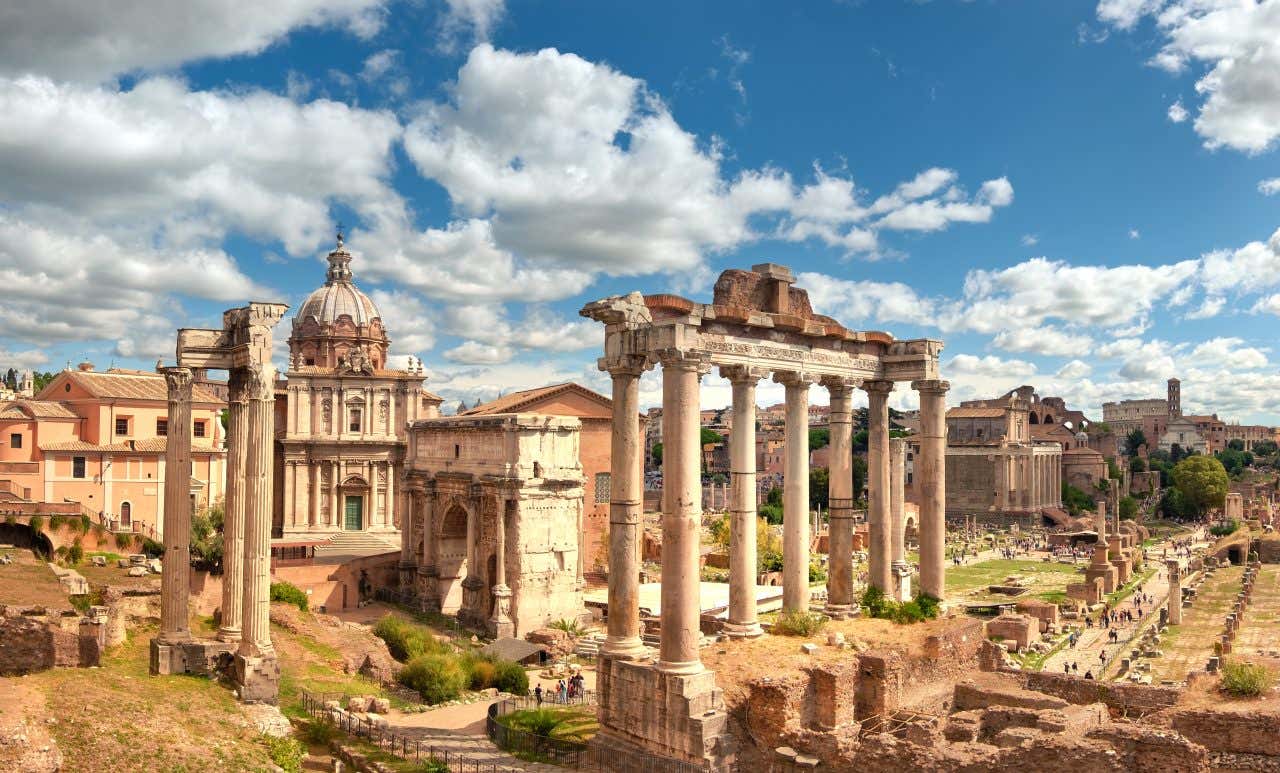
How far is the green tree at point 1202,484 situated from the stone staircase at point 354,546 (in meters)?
84.0

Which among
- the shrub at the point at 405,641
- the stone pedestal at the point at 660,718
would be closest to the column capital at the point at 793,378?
the stone pedestal at the point at 660,718

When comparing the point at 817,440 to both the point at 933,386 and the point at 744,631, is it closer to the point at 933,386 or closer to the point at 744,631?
the point at 933,386

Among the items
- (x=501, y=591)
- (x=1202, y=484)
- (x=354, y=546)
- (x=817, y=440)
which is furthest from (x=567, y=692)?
(x=817, y=440)

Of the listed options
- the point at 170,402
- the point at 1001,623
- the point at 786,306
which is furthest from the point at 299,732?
the point at 1001,623

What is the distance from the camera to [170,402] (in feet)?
63.2

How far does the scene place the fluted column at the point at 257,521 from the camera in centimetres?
1809

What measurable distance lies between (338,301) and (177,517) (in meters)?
33.9

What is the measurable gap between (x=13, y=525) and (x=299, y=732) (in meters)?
18.7

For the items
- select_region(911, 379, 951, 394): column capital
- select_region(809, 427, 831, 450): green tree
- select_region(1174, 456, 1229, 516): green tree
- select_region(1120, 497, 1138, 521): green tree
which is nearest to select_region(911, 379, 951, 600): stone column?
select_region(911, 379, 951, 394): column capital

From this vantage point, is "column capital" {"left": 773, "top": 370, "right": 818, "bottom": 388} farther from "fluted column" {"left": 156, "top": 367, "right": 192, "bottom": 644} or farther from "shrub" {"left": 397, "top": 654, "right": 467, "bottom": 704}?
"shrub" {"left": 397, "top": 654, "right": 467, "bottom": 704}

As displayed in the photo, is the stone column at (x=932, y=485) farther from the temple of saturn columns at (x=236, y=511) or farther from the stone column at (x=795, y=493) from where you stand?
the temple of saturn columns at (x=236, y=511)

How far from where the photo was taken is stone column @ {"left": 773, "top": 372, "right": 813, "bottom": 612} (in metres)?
18.3

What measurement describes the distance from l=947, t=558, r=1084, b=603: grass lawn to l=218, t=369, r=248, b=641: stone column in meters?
39.0

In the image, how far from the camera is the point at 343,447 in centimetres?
4581
